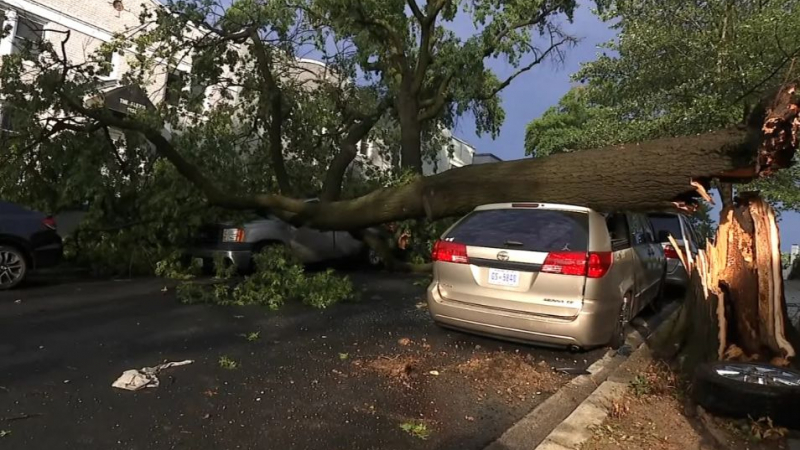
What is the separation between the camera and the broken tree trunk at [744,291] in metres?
5.11

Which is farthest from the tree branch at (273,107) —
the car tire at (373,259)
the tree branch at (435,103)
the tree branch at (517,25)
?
the tree branch at (517,25)

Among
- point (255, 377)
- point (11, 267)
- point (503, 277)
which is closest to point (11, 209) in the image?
point (11, 267)

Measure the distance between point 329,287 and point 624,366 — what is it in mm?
4219

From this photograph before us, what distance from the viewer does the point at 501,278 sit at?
234 inches

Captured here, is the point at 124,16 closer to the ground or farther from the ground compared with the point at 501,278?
farther from the ground

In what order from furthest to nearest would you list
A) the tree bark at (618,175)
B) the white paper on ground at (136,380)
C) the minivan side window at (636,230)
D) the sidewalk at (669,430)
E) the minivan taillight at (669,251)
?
1. the minivan taillight at (669,251)
2. the minivan side window at (636,230)
3. the white paper on ground at (136,380)
4. the tree bark at (618,175)
5. the sidewalk at (669,430)

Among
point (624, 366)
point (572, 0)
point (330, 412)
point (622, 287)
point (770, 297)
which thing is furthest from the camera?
point (572, 0)

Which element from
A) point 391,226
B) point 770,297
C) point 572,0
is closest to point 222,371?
point 770,297

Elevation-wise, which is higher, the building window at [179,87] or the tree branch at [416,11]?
the tree branch at [416,11]

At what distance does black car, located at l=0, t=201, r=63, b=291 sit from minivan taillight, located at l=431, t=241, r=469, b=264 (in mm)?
6048

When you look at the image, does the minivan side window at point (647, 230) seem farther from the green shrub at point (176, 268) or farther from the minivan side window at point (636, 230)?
the green shrub at point (176, 268)

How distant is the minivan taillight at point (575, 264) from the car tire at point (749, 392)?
4.38ft

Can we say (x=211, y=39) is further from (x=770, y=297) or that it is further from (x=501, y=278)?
(x=770, y=297)

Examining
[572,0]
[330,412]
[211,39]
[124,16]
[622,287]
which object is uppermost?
[124,16]
